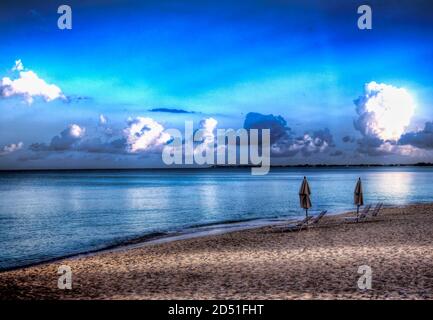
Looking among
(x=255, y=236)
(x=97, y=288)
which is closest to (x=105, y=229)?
(x=255, y=236)

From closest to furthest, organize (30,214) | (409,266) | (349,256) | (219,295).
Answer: (219,295) → (409,266) → (349,256) → (30,214)

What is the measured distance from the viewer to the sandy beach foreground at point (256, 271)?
11656 millimetres

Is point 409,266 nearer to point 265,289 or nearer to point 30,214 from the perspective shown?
point 265,289

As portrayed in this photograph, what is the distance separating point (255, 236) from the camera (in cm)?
2323

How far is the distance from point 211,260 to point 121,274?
3517 millimetres

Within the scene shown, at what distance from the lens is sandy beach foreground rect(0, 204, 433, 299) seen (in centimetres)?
1166

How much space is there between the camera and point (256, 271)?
46.4ft

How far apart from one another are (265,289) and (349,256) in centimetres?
540

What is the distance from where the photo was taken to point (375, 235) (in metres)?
21.0

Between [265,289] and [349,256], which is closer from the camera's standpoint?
[265,289]

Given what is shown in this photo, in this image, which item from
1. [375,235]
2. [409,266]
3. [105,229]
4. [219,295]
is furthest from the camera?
[105,229]
